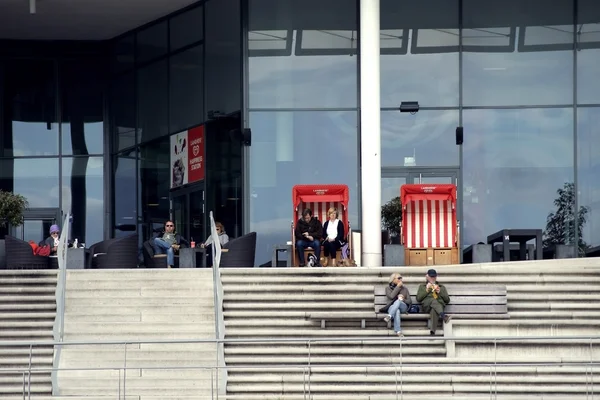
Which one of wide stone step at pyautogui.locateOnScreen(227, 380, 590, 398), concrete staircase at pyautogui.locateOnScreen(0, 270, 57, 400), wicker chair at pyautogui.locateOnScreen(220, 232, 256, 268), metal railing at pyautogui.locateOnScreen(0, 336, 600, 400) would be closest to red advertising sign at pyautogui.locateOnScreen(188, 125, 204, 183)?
wicker chair at pyautogui.locateOnScreen(220, 232, 256, 268)

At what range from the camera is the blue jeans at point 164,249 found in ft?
84.1

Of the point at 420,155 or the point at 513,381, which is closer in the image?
the point at 513,381

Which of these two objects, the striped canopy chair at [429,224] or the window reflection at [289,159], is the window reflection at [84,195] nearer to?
the window reflection at [289,159]

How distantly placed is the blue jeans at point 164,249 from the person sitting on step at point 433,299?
5763mm

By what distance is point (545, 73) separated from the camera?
28750 millimetres

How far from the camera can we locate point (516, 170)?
1129 inches

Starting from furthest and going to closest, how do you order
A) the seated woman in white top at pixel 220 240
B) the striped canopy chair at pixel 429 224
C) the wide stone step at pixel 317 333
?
the seated woman in white top at pixel 220 240, the striped canopy chair at pixel 429 224, the wide stone step at pixel 317 333

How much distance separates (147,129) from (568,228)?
963 centimetres

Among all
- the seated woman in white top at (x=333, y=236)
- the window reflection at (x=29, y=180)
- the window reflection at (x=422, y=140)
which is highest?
the window reflection at (x=422, y=140)

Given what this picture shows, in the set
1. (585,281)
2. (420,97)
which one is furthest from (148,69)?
(585,281)

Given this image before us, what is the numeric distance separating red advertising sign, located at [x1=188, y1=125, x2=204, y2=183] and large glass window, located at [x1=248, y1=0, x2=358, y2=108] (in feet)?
6.40

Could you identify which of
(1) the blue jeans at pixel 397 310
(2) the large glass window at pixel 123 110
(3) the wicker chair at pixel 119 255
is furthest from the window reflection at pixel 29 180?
(1) the blue jeans at pixel 397 310

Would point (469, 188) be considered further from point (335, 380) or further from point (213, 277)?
point (335, 380)

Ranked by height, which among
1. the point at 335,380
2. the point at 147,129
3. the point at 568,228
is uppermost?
the point at 147,129
